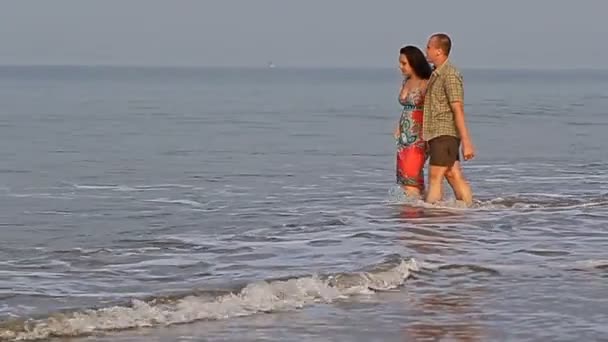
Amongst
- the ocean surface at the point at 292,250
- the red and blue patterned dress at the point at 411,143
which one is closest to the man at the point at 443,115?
the red and blue patterned dress at the point at 411,143

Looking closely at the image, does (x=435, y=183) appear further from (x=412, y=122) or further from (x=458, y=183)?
(x=412, y=122)

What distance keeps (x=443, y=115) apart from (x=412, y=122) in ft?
1.46

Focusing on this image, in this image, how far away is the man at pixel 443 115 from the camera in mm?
10859

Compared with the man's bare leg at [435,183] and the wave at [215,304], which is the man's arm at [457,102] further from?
the wave at [215,304]

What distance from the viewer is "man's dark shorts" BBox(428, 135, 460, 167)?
11086mm

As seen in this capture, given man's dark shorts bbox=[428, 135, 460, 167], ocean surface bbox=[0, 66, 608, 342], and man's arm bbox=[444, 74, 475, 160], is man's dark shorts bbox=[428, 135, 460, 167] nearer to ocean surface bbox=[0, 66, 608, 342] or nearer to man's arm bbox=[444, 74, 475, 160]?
man's arm bbox=[444, 74, 475, 160]

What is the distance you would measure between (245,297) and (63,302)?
1024mm

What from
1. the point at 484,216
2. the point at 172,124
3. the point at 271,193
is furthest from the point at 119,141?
the point at 484,216

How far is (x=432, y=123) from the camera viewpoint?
36.1 ft

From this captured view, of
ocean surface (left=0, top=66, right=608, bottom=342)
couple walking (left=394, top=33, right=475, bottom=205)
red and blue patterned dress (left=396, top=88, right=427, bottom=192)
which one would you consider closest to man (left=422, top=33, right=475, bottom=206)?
couple walking (left=394, top=33, right=475, bottom=205)

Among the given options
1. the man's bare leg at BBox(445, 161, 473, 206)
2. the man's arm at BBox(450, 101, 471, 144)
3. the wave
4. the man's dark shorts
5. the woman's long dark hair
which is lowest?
the wave

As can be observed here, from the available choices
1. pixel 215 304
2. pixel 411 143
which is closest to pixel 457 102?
pixel 411 143

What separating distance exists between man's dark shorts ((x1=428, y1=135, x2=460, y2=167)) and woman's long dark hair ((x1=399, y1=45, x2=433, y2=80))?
56 cm

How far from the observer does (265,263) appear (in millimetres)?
8930
